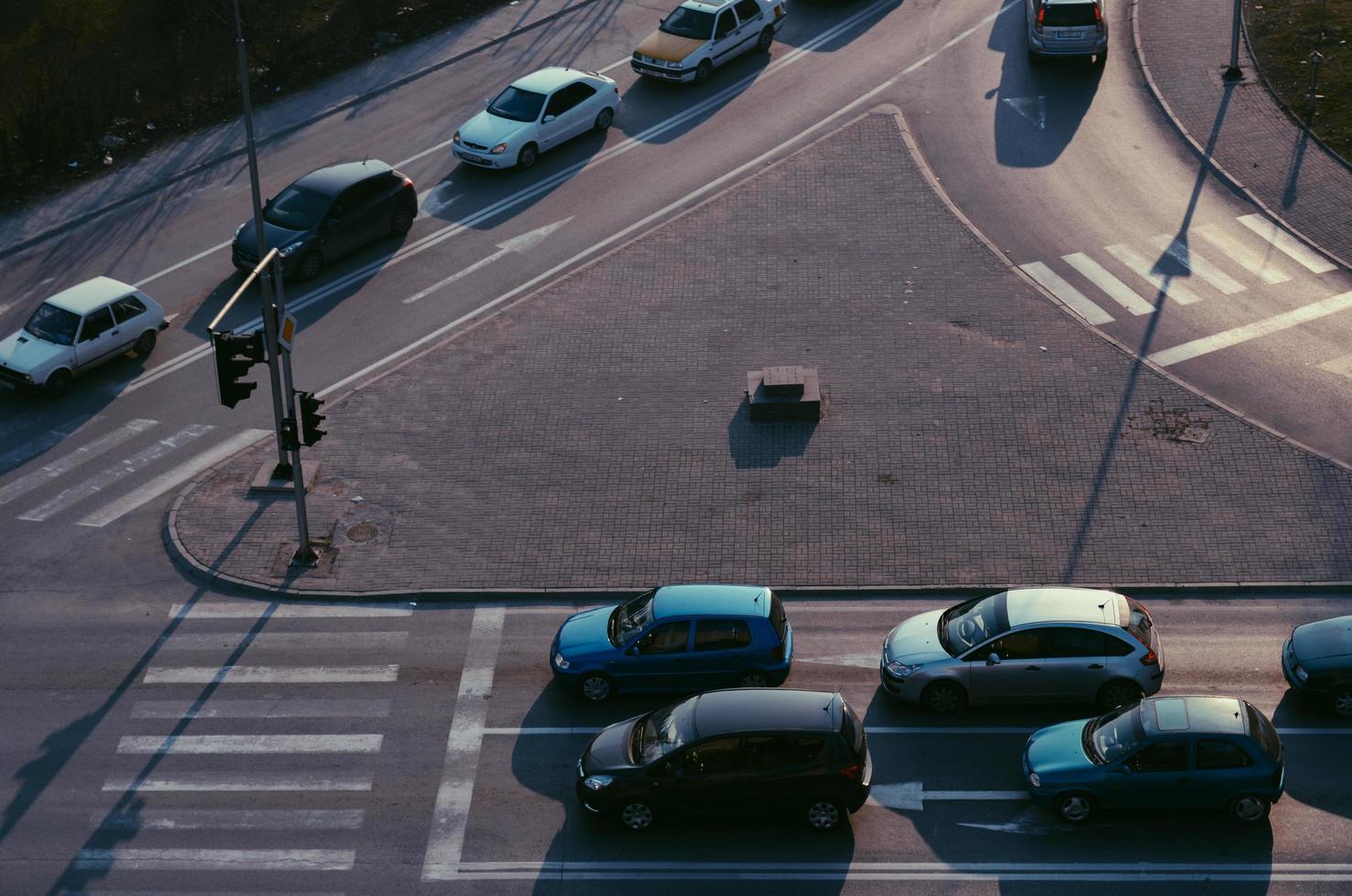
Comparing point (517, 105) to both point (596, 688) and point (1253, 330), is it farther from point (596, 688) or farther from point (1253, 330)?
point (596, 688)

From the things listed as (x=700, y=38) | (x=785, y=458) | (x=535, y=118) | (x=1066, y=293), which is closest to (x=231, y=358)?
(x=785, y=458)

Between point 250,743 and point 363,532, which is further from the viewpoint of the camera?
point 363,532

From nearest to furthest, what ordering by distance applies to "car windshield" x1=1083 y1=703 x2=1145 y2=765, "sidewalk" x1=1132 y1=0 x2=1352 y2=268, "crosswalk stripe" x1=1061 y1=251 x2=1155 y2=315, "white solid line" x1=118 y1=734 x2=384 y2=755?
"car windshield" x1=1083 y1=703 x2=1145 y2=765 → "white solid line" x1=118 y1=734 x2=384 y2=755 → "crosswalk stripe" x1=1061 y1=251 x2=1155 y2=315 → "sidewalk" x1=1132 y1=0 x2=1352 y2=268

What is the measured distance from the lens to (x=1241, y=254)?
99.0 ft

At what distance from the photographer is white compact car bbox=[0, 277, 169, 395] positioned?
87.9 feet

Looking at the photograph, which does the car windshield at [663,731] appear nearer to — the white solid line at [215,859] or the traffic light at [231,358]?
the white solid line at [215,859]

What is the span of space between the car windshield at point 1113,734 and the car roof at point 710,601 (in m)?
4.34

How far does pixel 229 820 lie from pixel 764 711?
652 centimetres

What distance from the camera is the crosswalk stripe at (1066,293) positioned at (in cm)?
2845

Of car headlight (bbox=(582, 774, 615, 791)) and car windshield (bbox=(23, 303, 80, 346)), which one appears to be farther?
car windshield (bbox=(23, 303, 80, 346))

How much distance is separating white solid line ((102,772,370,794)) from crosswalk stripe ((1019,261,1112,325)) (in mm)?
16478

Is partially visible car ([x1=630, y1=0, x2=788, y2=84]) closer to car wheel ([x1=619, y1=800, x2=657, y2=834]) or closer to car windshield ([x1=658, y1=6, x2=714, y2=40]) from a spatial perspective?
car windshield ([x1=658, y1=6, x2=714, y2=40])

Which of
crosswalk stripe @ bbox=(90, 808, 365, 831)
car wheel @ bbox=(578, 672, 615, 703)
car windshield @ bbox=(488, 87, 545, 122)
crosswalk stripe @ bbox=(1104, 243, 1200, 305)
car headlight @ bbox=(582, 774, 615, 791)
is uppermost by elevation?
car windshield @ bbox=(488, 87, 545, 122)

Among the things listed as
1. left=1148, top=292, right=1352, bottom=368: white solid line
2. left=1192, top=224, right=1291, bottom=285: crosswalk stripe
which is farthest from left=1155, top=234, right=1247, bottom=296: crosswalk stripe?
left=1148, top=292, right=1352, bottom=368: white solid line
